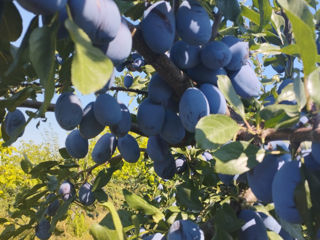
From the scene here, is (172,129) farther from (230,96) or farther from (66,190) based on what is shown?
(66,190)

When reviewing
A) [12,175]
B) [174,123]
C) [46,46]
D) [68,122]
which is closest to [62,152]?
[68,122]

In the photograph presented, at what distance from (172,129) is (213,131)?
26 cm

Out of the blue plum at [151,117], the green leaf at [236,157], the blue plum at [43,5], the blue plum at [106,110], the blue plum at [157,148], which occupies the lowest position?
the blue plum at [157,148]

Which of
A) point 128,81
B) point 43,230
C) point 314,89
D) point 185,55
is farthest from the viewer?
point 128,81

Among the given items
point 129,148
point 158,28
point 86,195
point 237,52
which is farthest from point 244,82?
point 86,195

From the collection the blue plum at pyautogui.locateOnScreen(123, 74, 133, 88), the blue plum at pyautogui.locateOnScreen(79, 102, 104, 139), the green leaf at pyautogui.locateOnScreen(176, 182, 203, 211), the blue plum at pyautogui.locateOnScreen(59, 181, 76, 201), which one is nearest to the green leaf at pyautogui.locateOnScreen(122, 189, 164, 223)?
the green leaf at pyautogui.locateOnScreen(176, 182, 203, 211)

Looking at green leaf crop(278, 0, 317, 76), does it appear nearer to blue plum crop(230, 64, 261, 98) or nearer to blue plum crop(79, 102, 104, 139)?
blue plum crop(230, 64, 261, 98)

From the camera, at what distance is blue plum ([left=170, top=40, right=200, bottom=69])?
694 millimetres

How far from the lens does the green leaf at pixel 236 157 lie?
511 millimetres

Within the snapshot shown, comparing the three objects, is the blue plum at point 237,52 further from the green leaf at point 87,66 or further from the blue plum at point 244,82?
the green leaf at point 87,66

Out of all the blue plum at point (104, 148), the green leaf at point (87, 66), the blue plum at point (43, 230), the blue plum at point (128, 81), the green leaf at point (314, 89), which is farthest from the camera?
the blue plum at point (128, 81)

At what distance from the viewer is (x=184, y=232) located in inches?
29.9

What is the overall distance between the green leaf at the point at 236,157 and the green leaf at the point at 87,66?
0.26 m

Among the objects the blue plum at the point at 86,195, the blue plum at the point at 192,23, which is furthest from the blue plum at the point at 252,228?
the blue plum at the point at 86,195
